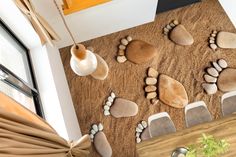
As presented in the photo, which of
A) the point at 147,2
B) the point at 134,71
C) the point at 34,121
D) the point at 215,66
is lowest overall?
the point at 34,121

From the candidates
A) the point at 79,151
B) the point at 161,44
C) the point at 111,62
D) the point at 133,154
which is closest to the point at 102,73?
the point at 111,62

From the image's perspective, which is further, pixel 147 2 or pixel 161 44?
pixel 161 44

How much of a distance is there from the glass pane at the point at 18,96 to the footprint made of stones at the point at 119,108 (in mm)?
754

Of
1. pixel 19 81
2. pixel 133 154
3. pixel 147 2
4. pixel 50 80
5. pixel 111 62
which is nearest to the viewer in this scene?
pixel 19 81

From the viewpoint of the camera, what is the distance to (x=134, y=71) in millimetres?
2793

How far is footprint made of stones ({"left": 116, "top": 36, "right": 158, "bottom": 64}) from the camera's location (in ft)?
9.26

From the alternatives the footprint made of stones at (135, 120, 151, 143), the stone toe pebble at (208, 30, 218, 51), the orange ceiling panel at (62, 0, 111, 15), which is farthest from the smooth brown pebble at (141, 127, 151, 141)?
the orange ceiling panel at (62, 0, 111, 15)

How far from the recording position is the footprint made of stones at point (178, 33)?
2.83 m

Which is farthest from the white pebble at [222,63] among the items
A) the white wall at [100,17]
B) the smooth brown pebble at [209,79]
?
the white wall at [100,17]

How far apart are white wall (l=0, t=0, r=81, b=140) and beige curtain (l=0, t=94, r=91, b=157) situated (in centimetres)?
50

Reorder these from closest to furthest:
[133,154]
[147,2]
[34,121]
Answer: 1. [34,121]
2. [133,154]
3. [147,2]

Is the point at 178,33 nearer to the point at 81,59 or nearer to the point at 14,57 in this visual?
the point at 81,59

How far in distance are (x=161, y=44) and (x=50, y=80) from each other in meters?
1.14

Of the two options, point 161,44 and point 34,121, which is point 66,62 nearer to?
point 161,44
